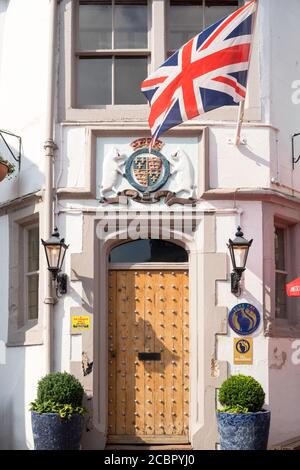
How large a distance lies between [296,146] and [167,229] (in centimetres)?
235

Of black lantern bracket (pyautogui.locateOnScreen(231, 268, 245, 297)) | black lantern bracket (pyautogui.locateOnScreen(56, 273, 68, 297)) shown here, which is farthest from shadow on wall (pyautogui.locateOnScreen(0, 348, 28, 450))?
black lantern bracket (pyautogui.locateOnScreen(231, 268, 245, 297))

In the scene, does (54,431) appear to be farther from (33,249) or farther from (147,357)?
(33,249)

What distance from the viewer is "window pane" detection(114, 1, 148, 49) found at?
1128 cm

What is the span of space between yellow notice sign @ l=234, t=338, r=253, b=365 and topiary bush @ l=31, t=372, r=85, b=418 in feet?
7.14

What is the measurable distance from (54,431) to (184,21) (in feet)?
20.2

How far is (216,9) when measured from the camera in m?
11.4

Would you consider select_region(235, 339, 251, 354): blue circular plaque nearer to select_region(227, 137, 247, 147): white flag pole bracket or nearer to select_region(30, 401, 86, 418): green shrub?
select_region(30, 401, 86, 418): green shrub

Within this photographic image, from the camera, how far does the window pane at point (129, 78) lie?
11195 mm

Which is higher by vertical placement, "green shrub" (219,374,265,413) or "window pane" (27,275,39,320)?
"window pane" (27,275,39,320)

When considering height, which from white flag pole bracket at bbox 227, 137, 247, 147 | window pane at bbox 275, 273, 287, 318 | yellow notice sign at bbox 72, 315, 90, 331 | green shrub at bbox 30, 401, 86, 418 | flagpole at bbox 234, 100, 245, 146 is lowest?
green shrub at bbox 30, 401, 86, 418

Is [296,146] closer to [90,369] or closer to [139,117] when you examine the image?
[139,117]

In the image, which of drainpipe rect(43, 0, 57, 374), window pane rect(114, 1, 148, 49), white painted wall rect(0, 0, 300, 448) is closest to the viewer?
drainpipe rect(43, 0, 57, 374)

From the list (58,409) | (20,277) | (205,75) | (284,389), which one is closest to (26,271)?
(20,277)
